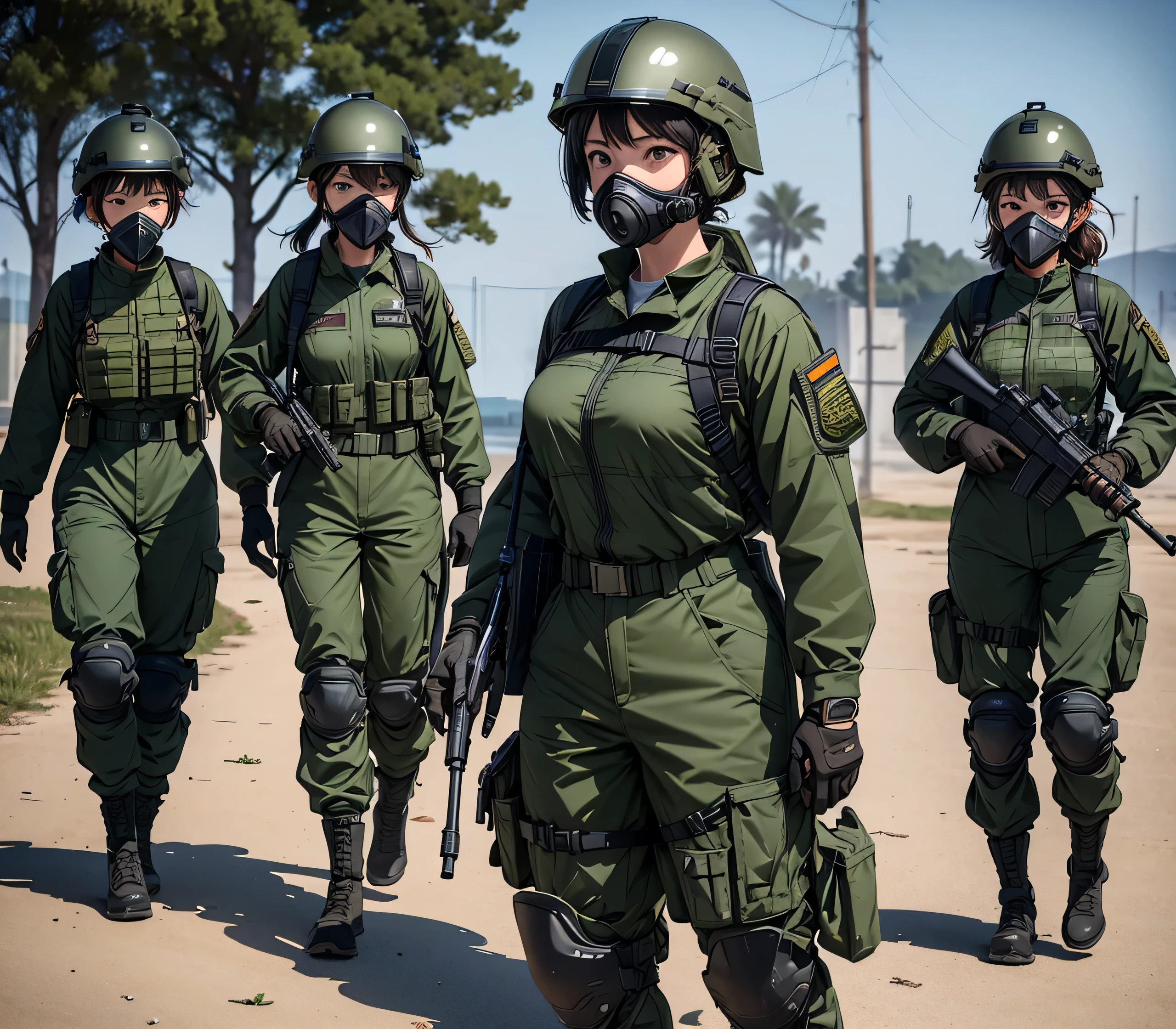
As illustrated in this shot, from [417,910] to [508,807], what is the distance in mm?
2100

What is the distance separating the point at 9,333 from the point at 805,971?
101 feet

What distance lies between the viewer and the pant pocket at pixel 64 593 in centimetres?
496

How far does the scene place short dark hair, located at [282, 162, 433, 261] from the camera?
4.95 metres

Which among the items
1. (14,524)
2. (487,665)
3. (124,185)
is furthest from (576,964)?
(124,185)

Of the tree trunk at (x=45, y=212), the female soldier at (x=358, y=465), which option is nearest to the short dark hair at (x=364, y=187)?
the female soldier at (x=358, y=465)

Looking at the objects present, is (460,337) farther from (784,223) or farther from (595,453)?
(784,223)

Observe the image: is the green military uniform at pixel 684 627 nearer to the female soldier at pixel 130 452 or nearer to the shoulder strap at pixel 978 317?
the shoulder strap at pixel 978 317

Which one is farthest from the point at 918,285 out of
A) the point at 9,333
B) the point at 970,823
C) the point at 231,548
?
the point at 970,823

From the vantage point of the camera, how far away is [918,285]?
6134 cm

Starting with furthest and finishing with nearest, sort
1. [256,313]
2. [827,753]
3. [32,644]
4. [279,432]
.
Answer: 1. [32,644]
2. [256,313]
3. [279,432]
4. [827,753]

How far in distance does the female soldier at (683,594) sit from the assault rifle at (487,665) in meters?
0.12

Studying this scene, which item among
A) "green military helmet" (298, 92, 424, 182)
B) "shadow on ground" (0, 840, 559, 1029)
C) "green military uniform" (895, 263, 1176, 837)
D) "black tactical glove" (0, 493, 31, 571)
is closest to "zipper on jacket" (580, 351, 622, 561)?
"shadow on ground" (0, 840, 559, 1029)

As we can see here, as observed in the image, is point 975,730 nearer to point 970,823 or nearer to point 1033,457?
point 1033,457

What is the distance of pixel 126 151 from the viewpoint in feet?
16.8
